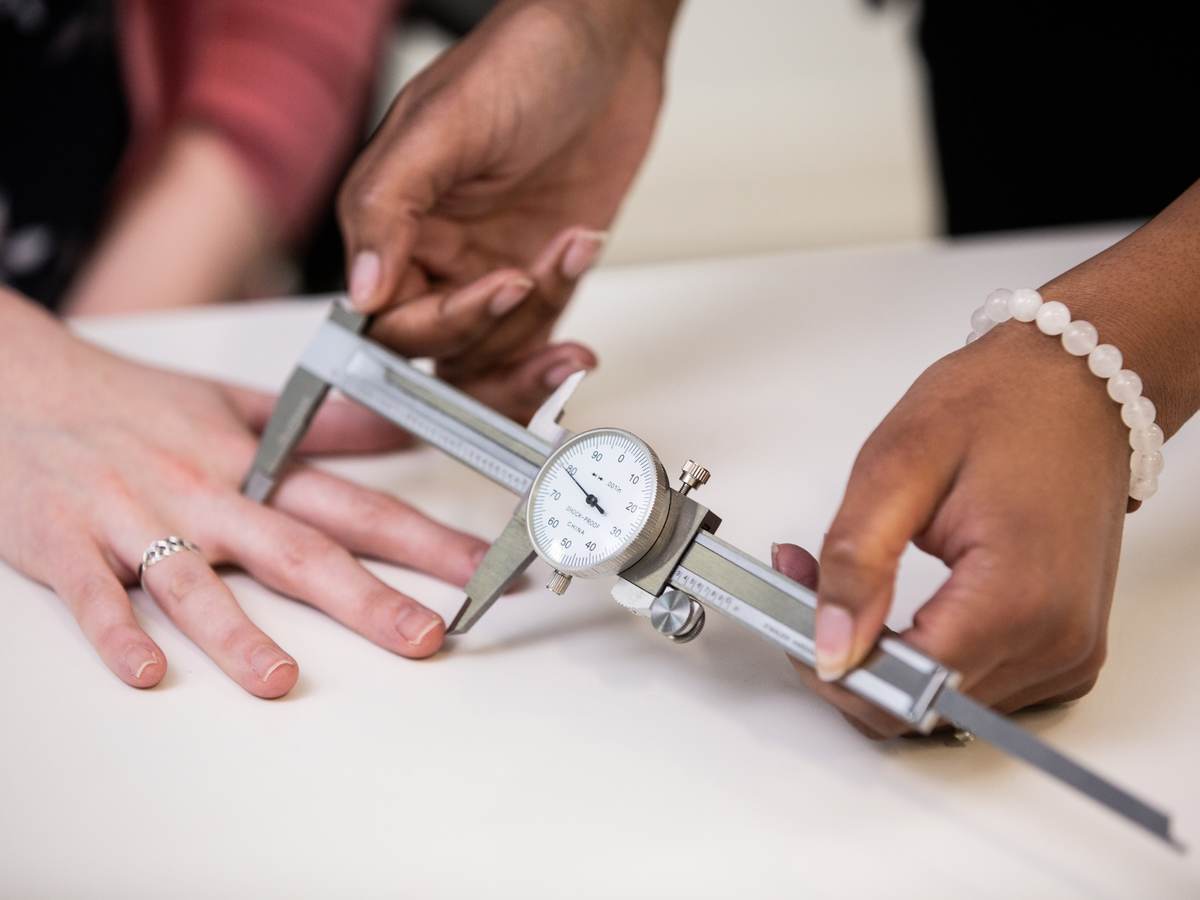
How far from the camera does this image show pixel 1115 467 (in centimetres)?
77

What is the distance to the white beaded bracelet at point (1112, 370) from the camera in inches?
30.7

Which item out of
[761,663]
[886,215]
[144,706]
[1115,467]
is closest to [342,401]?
[144,706]

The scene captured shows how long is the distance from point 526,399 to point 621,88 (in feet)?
1.29

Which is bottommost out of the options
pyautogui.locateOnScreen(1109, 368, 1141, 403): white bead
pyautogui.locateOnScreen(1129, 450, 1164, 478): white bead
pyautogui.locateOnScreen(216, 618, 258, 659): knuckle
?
pyautogui.locateOnScreen(216, 618, 258, 659): knuckle

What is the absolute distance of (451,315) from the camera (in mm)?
1113

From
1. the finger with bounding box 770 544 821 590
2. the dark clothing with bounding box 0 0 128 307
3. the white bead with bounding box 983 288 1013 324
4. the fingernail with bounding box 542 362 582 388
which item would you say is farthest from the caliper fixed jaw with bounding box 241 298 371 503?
the dark clothing with bounding box 0 0 128 307

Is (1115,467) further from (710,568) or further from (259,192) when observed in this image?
(259,192)

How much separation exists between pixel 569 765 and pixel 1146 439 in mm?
444

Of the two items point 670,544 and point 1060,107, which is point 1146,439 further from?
point 1060,107

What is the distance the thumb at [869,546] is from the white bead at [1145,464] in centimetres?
16

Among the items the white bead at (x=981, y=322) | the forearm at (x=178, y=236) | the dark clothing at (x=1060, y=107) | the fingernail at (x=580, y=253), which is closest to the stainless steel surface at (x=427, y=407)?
the fingernail at (x=580, y=253)

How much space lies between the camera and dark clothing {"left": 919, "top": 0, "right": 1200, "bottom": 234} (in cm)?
155

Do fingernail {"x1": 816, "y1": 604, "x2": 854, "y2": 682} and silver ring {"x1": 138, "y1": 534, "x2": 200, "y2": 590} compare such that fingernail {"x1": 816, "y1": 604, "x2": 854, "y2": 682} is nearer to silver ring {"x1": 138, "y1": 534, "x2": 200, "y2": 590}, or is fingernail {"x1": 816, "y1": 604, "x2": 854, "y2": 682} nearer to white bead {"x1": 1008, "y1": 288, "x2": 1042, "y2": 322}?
white bead {"x1": 1008, "y1": 288, "x2": 1042, "y2": 322}

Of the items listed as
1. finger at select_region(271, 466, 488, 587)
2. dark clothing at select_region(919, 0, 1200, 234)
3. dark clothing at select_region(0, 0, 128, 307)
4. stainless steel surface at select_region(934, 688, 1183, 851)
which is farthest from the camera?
dark clothing at select_region(0, 0, 128, 307)
